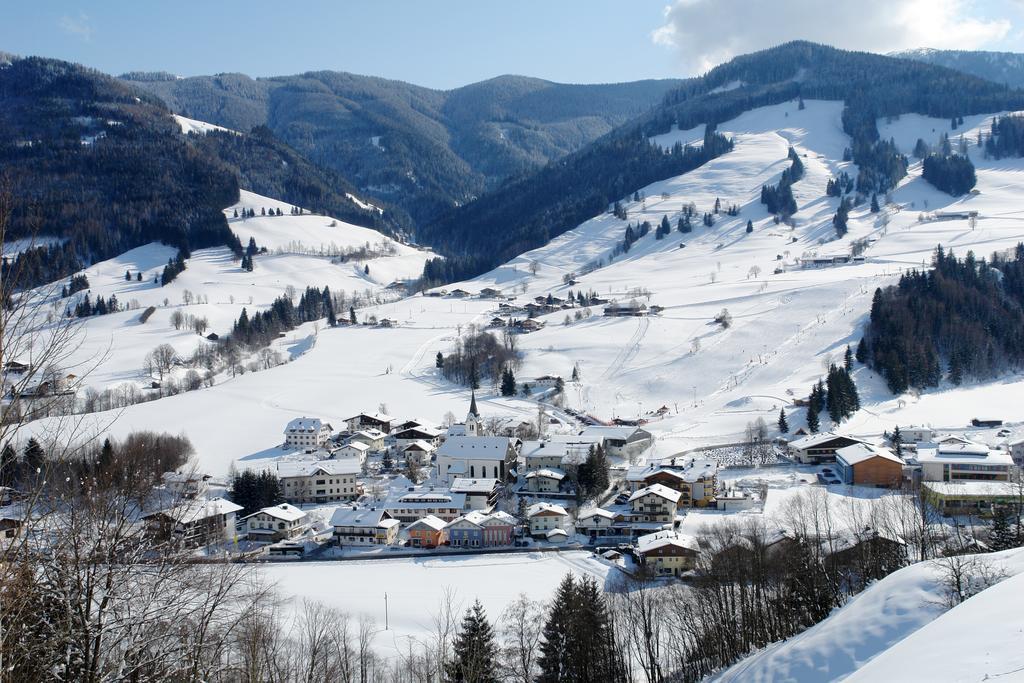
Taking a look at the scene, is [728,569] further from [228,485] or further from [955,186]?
[955,186]

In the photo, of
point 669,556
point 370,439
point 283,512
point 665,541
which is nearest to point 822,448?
point 665,541

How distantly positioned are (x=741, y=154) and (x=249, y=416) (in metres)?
92.1

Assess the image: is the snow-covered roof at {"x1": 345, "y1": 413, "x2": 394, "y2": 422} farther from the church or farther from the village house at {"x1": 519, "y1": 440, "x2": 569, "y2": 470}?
the village house at {"x1": 519, "y1": 440, "x2": 569, "y2": 470}

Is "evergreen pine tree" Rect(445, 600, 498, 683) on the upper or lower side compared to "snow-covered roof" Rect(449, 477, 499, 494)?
upper

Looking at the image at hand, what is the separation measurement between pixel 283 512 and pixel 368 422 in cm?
1213

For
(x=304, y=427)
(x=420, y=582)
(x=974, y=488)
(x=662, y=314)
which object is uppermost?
(x=662, y=314)

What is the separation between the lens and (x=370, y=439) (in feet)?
113

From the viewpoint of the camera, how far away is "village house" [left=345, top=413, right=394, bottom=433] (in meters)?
36.4

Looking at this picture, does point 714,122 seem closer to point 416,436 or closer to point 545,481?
point 416,436

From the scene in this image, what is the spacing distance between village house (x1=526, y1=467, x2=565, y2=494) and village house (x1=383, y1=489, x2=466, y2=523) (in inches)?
130

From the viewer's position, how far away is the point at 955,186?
91.6m

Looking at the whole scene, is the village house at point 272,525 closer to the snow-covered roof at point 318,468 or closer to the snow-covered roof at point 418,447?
the snow-covered roof at point 318,468

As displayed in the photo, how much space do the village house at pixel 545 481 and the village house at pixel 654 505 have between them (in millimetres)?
3871

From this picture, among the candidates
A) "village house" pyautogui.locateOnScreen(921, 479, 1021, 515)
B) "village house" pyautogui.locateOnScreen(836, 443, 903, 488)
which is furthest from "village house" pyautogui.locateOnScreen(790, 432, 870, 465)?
"village house" pyautogui.locateOnScreen(921, 479, 1021, 515)
